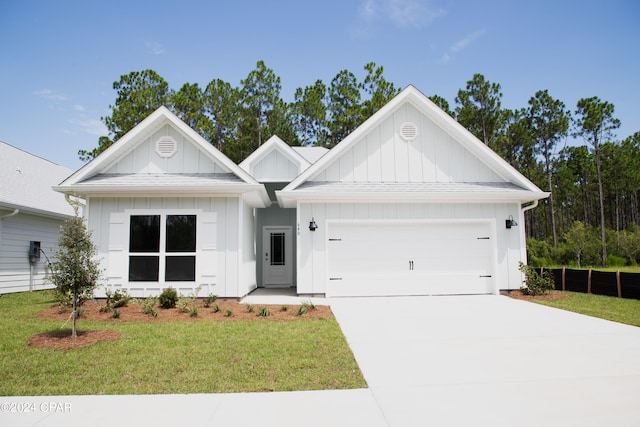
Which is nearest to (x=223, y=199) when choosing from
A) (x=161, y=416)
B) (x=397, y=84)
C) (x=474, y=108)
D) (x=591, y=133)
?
(x=161, y=416)

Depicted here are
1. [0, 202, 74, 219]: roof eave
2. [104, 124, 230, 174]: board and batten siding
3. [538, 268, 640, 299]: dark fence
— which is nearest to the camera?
[538, 268, 640, 299]: dark fence

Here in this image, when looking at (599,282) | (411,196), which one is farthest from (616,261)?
(411,196)

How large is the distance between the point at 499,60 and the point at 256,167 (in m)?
10.5

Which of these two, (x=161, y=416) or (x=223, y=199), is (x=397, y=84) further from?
(x=161, y=416)

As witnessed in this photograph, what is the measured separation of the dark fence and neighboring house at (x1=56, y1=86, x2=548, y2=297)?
111 inches

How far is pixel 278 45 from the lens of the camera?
1383 centimetres

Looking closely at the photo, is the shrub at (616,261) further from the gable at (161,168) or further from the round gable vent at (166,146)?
the round gable vent at (166,146)

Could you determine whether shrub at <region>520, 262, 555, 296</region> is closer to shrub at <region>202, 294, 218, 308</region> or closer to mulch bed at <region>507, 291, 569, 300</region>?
mulch bed at <region>507, 291, 569, 300</region>

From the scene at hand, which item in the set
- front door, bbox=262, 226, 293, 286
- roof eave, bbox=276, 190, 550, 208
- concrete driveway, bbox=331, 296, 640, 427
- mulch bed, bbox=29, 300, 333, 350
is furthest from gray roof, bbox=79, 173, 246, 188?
concrete driveway, bbox=331, 296, 640, 427

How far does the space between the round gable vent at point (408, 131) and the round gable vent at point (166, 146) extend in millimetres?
6836

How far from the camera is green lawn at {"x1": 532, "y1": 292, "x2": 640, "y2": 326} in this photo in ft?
26.0

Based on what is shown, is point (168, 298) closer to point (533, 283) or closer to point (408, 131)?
point (408, 131)

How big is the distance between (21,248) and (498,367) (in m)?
15.4

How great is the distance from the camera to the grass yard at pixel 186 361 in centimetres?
412
